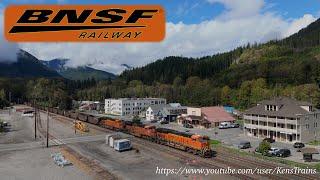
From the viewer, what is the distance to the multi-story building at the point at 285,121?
67188mm

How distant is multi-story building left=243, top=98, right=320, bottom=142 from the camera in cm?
6719

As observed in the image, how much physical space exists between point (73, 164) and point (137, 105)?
105 metres

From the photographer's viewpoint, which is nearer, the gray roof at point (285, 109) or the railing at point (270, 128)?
the railing at point (270, 128)

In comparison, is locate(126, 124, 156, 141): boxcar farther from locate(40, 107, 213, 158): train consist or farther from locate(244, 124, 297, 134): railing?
locate(244, 124, 297, 134): railing

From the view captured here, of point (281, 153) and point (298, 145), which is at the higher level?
point (298, 145)

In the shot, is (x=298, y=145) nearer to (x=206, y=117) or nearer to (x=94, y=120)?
(x=206, y=117)

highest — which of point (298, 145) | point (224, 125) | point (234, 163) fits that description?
point (224, 125)

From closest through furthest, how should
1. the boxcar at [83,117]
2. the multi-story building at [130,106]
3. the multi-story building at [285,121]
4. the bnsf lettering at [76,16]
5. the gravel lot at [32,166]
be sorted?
the bnsf lettering at [76,16] → the gravel lot at [32,166] → the multi-story building at [285,121] → the boxcar at [83,117] → the multi-story building at [130,106]

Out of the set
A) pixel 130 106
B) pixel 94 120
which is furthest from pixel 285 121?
pixel 130 106

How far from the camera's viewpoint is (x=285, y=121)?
225 ft

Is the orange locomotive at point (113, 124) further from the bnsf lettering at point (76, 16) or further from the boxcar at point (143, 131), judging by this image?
the bnsf lettering at point (76, 16)

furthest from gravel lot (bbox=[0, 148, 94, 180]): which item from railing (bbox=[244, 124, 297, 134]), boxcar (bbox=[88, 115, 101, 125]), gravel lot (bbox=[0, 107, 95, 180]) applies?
boxcar (bbox=[88, 115, 101, 125])

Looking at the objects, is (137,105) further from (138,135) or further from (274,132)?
(274,132)

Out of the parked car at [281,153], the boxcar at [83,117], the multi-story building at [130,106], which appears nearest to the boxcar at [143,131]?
the parked car at [281,153]
